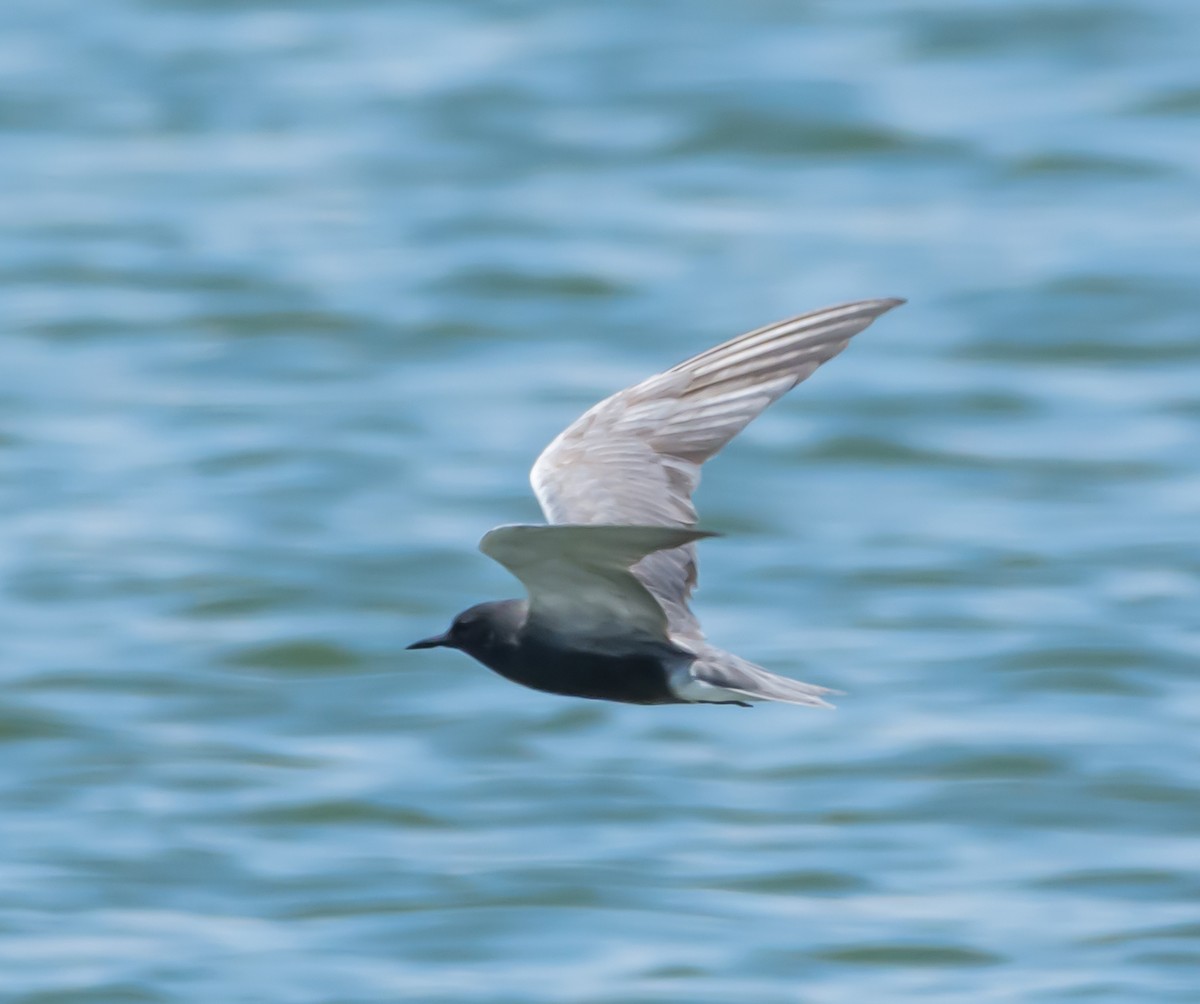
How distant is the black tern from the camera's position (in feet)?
19.8

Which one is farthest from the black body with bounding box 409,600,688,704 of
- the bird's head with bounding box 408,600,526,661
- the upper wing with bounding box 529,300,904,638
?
the upper wing with bounding box 529,300,904,638

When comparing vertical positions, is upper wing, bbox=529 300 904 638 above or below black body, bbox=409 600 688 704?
above

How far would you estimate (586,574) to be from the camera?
6.11 metres

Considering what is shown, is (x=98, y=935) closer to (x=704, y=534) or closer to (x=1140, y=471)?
(x=704, y=534)

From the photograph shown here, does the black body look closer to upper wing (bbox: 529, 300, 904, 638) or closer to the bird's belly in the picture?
the bird's belly

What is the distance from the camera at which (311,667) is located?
11.0m

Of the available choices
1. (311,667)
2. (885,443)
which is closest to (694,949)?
(311,667)

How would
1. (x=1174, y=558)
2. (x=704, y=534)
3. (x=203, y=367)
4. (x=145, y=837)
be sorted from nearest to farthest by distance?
(x=704, y=534)
(x=145, y=837)
(x=1174, y=558)
(x=203, y=367)

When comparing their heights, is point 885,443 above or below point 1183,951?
above

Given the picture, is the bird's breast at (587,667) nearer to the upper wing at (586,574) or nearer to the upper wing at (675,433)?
the upper wing at (586,574)

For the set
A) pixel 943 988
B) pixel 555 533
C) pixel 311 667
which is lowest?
pixel 943 988

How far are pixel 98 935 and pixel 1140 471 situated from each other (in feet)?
20.3

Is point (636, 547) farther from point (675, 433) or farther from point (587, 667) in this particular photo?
point (675, 433)

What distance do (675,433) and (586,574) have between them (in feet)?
4.06
